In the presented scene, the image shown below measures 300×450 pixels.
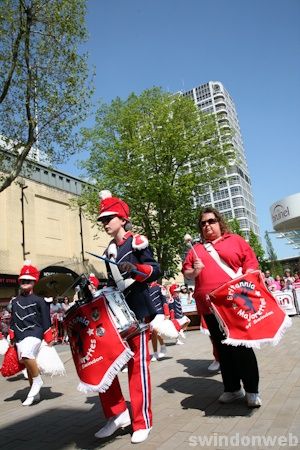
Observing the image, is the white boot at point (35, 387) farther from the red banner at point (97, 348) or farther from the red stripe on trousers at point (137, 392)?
the red banner at point (97, 348)

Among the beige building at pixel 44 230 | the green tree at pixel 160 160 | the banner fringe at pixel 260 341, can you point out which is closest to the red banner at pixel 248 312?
the banner fringe at pixel 260 341

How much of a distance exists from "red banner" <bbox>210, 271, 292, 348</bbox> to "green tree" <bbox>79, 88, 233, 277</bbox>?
1917cm

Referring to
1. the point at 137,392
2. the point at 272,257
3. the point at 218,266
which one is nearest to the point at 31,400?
the point at 137,392

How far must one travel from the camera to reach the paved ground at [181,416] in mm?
3256

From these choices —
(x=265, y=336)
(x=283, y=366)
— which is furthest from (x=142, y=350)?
(x=283, y=366)

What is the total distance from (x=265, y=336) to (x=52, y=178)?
92.5ft

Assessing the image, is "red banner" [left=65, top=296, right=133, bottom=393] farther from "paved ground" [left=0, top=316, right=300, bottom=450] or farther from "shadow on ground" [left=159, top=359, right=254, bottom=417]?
"shadow on ground" [left=159, top=359, right=254, bottom=417]

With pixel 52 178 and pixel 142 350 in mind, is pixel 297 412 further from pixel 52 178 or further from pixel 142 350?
pixel 52 178

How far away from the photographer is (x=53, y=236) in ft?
91.9

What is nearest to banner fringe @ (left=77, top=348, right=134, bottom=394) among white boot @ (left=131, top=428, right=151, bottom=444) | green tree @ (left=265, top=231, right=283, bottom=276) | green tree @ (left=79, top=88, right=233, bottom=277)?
white boot @ (left=131, top=428, right=151, bottom=444)

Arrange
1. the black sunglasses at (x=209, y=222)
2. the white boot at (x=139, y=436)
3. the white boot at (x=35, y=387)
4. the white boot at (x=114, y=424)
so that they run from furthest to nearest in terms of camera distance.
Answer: the white boot at (x=35, y=387) → the black sunglasses at (x=209, y=222) → the white boot at (x=114, y=424) → the white boot at (x=139, y=436)

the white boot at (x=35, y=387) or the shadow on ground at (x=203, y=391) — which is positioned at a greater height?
the white boot at (x=35, y=387)

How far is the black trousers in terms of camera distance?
3877mm

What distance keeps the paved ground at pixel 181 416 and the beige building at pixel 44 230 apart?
60.3ft
